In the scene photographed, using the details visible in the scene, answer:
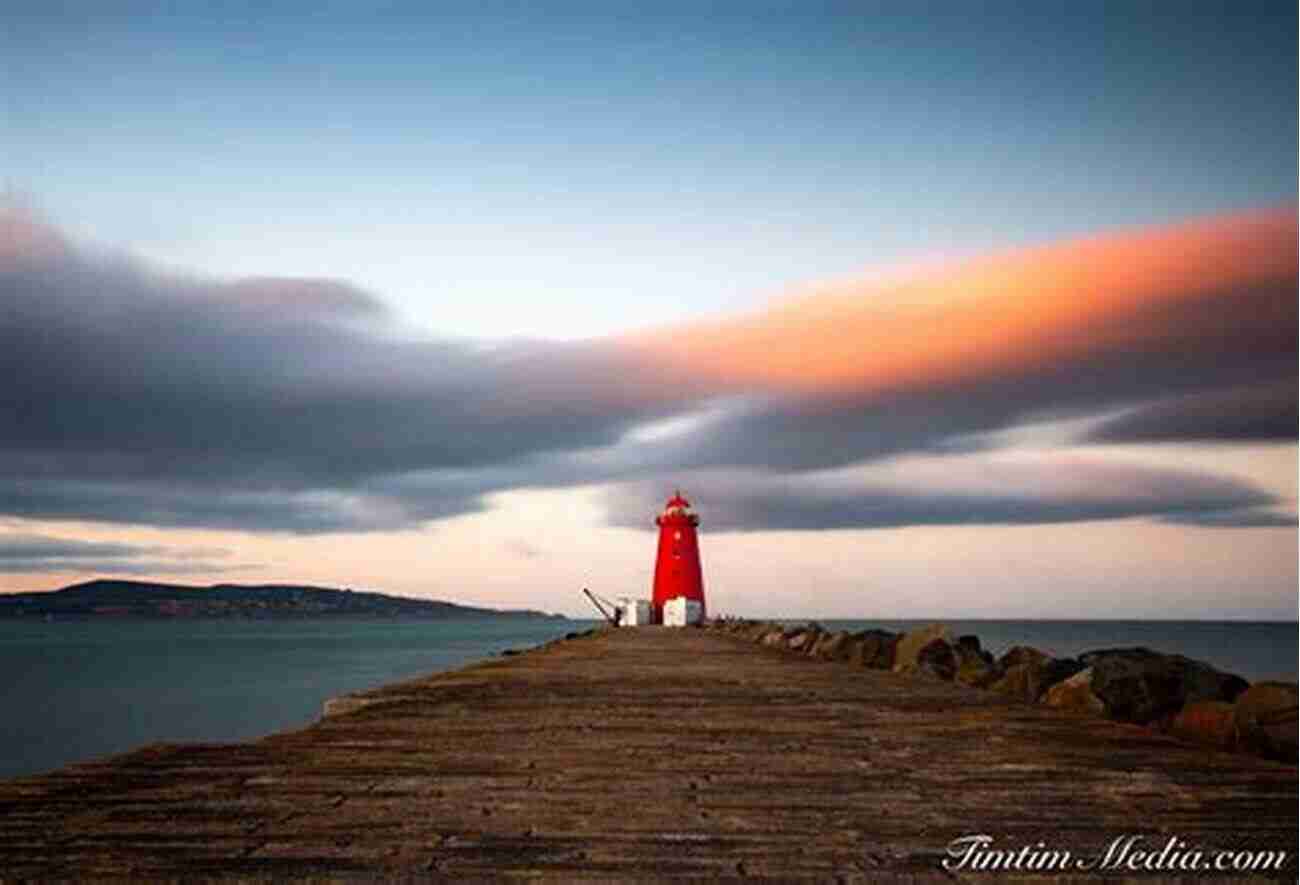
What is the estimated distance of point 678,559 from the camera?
42.8 metres

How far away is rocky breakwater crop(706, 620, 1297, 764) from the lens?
5.98 meters

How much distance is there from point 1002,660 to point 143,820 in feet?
30.1

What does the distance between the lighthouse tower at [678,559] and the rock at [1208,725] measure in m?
36.0

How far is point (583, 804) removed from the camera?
4.39 metres

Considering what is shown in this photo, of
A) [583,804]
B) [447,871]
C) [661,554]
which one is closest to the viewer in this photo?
[447,871]

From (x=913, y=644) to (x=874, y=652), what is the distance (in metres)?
1.17

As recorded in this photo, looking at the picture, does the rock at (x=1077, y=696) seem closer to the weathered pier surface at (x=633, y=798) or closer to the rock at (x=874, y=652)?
the weathered pier surface at (x=633, y=798)

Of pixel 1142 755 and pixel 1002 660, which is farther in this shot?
pixel 1002 660

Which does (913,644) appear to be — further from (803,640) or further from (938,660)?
(803,640)

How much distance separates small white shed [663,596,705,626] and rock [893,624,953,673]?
27541 millimetres

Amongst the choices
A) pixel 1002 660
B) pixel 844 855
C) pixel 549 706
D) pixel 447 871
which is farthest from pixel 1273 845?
pixel 1002 660

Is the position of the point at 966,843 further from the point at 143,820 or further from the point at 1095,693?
the point at 1095,693

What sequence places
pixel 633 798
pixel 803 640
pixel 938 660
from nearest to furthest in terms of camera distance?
pixel 633 798 → pixel 938 660 → pixel 803 640

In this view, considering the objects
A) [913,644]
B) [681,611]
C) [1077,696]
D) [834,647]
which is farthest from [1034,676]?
[681,611]
